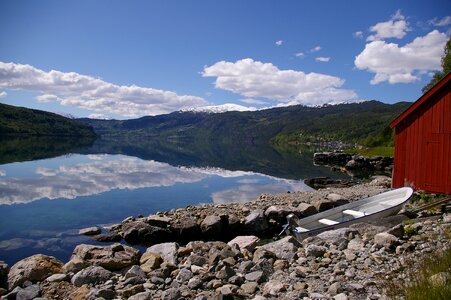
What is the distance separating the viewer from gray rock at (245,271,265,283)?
9.05m

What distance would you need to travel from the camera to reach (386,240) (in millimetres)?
9914

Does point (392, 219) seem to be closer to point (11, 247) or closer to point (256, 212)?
point (256, 212)

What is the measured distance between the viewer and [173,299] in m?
8.25

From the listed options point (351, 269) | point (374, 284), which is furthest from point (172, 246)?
point (374, 284)

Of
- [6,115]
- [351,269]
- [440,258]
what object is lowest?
[351,269]

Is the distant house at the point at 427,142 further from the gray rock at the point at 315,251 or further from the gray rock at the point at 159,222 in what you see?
the gray rock at the point at 159,222

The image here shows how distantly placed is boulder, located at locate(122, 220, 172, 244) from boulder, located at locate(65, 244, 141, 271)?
18.0 feet

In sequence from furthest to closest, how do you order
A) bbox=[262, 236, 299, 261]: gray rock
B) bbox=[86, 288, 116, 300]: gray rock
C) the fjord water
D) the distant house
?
the distant house
the fjord water
bbox=[262, 236, 299, 261]: gray rock
bbox=[86, 288, 116, 300]: gray rock

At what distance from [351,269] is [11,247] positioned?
50.4ft

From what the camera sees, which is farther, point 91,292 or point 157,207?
point 157,207

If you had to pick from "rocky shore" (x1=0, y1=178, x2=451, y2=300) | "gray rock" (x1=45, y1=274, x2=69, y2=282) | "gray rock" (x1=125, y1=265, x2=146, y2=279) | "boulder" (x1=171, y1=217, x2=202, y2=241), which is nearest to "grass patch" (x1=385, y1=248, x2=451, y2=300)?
"rocky shore" (x1=0, y1=178, x2=451, y2=300)

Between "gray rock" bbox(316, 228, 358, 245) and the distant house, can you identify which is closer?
"gray rock" bbox(316, 228, 358, 245)

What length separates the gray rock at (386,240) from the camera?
9.73 m

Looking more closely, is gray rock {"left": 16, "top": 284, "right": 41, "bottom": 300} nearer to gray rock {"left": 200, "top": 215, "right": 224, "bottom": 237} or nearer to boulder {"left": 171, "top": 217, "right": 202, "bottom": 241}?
boulder {"left": 171, "top": 217, "right": 202, "bottom": 241}
